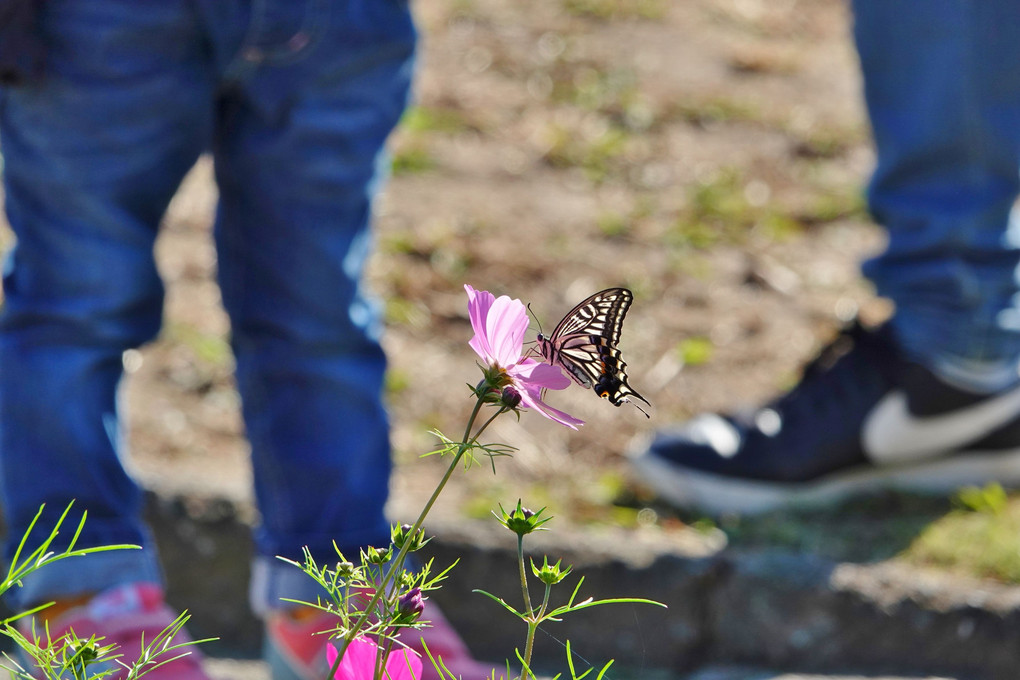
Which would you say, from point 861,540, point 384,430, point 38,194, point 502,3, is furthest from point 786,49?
point 38,194

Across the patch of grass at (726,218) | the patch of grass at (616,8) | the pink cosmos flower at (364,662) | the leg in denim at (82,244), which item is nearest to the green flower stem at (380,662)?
the pink cosmos flower at (364,662)

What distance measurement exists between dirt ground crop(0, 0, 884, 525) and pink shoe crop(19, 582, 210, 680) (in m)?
0.50

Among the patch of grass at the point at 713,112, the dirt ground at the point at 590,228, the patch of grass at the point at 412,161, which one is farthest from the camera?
the patch of grass at the point at 713,112

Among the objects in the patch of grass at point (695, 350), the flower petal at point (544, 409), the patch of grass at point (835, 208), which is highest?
the patch of grass at point (835, 208)

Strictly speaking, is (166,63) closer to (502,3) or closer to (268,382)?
(268,382)

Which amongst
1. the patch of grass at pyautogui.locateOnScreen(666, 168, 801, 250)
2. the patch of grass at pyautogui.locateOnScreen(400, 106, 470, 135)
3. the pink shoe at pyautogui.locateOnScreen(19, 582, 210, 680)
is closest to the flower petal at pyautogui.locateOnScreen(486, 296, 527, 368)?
the pink shoe at pyautogui.locateOnScreen(19, 582, 210, 680)

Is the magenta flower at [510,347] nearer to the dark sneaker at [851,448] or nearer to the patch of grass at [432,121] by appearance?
the dark sneaker at [851,448]

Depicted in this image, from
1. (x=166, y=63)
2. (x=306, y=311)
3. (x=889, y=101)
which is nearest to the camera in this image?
(x=166, y=63)

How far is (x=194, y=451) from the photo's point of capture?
6.86 ft

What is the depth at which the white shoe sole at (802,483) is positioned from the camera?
1.97 metres

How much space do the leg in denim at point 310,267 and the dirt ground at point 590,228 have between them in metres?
0.31

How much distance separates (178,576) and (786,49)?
9.46ft

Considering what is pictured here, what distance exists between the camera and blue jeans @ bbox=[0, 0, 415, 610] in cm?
130

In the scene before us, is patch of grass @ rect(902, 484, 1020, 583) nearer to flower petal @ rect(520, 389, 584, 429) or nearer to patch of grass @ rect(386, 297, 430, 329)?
patch of grass @ rect(386, 297, 430, 329)
